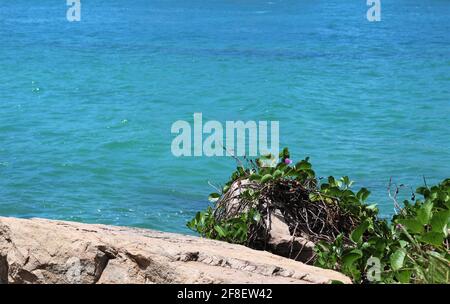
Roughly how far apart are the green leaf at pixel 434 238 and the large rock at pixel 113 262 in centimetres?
32

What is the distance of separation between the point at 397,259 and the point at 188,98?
396 inches

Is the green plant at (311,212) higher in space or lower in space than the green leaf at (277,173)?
lower

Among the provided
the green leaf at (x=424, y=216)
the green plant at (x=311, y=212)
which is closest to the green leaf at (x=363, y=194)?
the green plant at (x=311, y=212)

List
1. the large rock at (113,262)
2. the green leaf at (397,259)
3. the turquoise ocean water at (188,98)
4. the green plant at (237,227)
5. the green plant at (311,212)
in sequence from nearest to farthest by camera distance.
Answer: the large rock at (113,262) → the green leaf at (397,259) → the green plant at (311,212) → the green plant at (237,227) → the turquoise ocean water at (188,98)

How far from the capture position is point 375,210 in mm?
4238

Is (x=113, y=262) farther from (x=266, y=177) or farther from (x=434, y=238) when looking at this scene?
(x=266, y=177)

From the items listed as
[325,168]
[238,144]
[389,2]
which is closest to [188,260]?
[325,168]

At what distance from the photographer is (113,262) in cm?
283

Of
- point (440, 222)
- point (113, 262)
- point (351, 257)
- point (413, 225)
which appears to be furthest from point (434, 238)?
point (113, 262)

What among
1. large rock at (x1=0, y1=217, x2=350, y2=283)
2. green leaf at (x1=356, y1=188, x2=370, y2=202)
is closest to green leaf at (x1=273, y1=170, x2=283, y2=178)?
green leaf at (x1=356, y1=188, x2=370, y2=202)

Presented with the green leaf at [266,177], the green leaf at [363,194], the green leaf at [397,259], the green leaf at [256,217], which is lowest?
the green leaf at [397,259]

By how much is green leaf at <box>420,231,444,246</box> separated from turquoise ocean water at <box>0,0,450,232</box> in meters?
3.80

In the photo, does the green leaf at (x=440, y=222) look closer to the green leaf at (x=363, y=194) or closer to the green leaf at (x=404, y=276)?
the green leaf at (x=404, y=276)

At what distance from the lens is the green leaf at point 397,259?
9.66 feet
